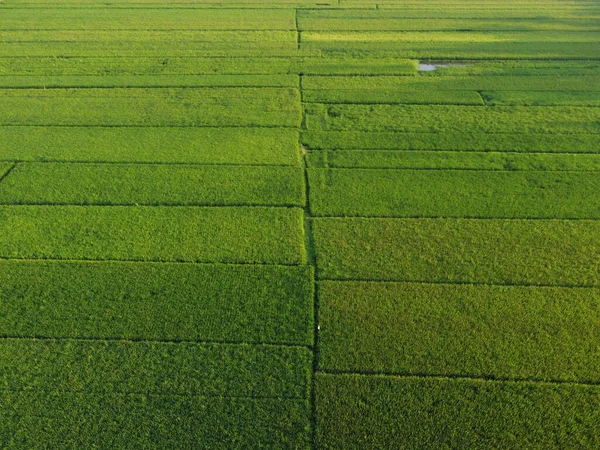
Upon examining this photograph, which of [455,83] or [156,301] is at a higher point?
[455,83]

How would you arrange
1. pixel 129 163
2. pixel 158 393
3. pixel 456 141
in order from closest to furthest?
pixel 158 393
pixel 129 163
pixel 456 141

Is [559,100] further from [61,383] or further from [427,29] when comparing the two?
[61,383]

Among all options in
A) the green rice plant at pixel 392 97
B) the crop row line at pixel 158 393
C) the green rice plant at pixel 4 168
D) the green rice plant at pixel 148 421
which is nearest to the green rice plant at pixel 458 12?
the green rice plant at pixel 392 97

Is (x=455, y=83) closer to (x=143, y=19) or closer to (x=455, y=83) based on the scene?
(x=455, y=83)

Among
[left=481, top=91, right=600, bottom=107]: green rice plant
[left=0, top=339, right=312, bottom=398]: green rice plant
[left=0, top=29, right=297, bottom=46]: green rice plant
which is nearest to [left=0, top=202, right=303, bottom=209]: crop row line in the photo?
[left=0, top=339, right=312, bottom=398]: green rice plant

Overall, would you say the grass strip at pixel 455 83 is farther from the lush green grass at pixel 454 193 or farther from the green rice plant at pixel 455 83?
the lush green grass at pixel 454 193

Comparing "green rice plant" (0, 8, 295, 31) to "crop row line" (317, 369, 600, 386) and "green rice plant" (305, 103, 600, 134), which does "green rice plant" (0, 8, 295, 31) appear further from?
"crop row line" (317, 369, 600, 386)

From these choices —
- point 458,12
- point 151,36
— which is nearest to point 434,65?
point 458,12
